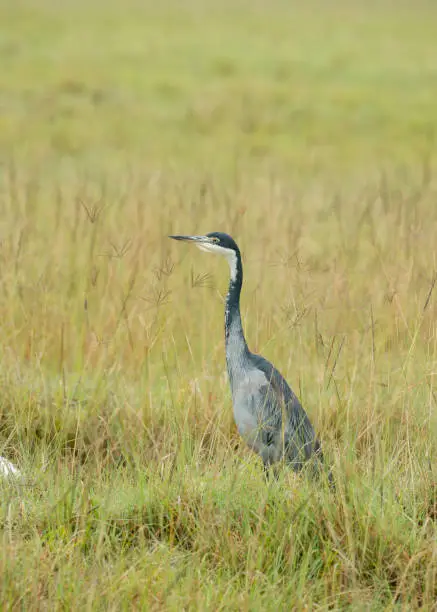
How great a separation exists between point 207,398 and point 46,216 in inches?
201

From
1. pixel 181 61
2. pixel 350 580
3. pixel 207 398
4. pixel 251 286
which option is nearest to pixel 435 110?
pixel 181 61

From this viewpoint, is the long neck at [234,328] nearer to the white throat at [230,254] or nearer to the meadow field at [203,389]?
the white throat at [230,254]

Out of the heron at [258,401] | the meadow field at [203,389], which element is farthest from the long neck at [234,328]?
the meadow field at [203,389]

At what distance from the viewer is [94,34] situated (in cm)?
2808

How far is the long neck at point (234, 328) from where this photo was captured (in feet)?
14.9

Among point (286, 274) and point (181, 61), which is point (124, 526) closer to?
point (286, 274)

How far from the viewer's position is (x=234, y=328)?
4586mm

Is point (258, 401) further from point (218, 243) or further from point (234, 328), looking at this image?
point (218, 243)

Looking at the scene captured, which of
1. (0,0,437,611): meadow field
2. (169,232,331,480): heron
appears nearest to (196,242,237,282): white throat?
(169,232,331,480): heron

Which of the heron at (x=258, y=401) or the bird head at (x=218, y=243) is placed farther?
the bird head at (x=218, y=243)

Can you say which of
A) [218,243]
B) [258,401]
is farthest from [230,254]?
[258,401]

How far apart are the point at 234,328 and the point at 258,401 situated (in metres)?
0.40

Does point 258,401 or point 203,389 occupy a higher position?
point 258,401

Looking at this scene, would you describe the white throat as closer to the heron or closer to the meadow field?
the heron
